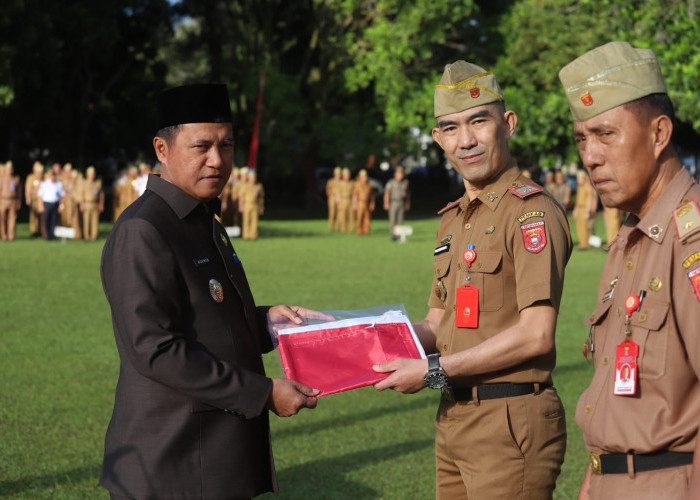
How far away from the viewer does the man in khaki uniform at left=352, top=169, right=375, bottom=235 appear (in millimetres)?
36844

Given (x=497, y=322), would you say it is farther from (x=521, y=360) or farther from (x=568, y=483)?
(x=568, y=483)

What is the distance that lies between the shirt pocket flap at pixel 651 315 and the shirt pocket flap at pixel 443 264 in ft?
4.72

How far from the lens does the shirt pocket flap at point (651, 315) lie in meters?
2.75

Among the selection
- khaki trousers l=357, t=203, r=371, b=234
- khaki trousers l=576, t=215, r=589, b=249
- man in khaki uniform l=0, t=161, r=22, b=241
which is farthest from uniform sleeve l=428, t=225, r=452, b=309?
khaki trousers l=357, t=203, r=371, b=234

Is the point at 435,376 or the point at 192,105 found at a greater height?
the point at 192,105

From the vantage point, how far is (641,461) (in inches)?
111

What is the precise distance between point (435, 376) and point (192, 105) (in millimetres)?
1321

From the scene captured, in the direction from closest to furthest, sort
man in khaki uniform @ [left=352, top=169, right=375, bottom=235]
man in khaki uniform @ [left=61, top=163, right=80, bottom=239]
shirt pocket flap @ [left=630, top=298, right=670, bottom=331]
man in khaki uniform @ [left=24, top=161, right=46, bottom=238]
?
shirt pocket flap @ [left=630, top=298, right=670, bottom=331] → man in khaki uniform @ [left=24, top=161, right=46, bottom=238] → man in khaki uniform @ [left=61, top=163, right=80, bottom=239] → man in khaki uniform @ [left=352, top=169, right=375, bottom=235]

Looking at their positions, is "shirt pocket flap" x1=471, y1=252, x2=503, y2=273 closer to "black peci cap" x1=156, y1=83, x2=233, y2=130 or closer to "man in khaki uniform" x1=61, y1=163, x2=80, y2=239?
"black peci cap" x1=156, y1=83, x2=233, y2=130

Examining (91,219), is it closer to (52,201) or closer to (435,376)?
(52,201)

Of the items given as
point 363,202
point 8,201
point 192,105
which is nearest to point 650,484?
point 192,105

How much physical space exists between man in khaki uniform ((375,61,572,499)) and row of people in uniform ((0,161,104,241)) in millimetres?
27496

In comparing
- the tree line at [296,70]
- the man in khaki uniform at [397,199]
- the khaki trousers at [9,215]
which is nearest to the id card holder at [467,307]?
the khaki trousers at [9,215]

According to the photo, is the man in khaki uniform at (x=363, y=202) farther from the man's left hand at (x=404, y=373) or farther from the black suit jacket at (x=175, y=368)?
the black suit jacket at (x=175, y=368)
